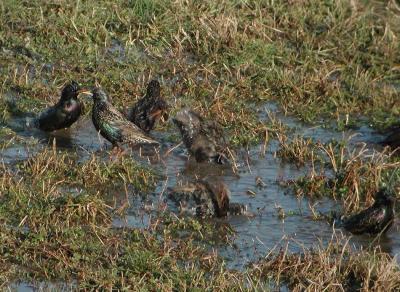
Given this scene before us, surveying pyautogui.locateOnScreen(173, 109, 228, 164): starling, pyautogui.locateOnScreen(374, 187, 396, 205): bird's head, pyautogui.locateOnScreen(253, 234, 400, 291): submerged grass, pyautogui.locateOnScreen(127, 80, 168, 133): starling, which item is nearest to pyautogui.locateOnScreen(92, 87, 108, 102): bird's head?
pyautogui.locateOnScreen(127, 80, 168, 133): starling

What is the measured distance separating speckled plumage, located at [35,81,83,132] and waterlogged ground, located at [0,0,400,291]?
0.14 metres

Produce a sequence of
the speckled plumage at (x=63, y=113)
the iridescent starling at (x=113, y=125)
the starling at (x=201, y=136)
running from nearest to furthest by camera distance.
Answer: the starling at (x=201, y=136)
the iridescent starling at (x=113, y=125)
the speckled plumage at (x=63, y=113)

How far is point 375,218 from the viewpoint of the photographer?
11258 millimetres

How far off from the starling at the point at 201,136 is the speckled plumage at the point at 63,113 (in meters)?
1.21

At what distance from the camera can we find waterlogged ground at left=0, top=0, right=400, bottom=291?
32.8 ft

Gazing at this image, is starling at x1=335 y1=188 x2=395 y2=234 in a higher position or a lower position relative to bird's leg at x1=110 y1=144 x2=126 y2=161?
higher

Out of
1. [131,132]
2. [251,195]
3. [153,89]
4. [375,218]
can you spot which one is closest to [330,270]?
[375,218]

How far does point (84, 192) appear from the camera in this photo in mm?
11250

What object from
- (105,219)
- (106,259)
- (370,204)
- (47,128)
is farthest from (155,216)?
(47,128)

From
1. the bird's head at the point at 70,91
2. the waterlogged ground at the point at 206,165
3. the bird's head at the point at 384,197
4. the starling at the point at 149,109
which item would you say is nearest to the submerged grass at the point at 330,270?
the waterlogged ground at the point at 206,165

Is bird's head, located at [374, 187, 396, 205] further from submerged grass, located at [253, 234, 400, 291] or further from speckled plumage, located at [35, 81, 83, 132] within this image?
speckled plumage, located at [35, 81, 83, 132]

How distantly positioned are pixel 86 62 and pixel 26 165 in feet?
12.6

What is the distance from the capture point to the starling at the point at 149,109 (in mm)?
14141

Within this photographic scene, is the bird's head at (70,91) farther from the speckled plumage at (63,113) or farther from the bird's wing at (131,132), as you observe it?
the bird's wing at (131,132)
